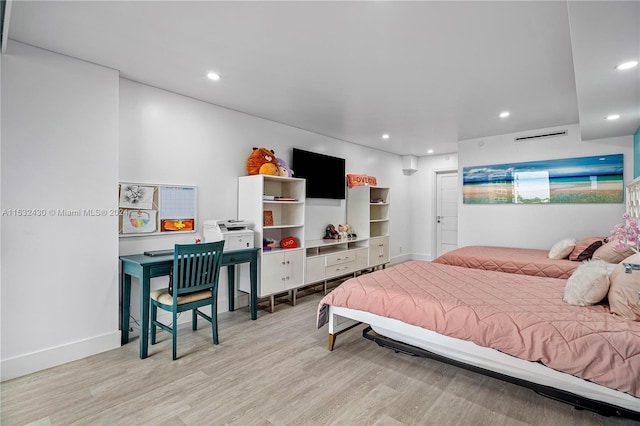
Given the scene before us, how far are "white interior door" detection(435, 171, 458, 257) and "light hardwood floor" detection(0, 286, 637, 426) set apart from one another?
489 centimetres

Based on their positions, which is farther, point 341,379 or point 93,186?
point 93,186

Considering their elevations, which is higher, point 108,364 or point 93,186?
point 93,186

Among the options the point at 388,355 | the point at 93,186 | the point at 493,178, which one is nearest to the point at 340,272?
the point at 388,355

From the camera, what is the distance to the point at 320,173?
16.5 feet

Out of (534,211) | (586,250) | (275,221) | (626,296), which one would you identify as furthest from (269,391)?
(534,211)

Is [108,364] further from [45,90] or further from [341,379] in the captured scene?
[45,90]

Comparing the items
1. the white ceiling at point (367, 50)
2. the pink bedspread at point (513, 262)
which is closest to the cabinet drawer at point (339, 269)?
the pink bedspread at point (513, 262)

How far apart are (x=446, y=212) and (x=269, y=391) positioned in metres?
6.03

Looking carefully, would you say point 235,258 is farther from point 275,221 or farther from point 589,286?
point 589,286

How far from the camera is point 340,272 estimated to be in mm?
4809

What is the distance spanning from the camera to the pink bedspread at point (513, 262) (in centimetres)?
337

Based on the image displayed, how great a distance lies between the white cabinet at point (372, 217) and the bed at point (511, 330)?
2.63m

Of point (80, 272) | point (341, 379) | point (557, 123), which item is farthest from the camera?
point (557, 123)

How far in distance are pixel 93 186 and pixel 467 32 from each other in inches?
127
